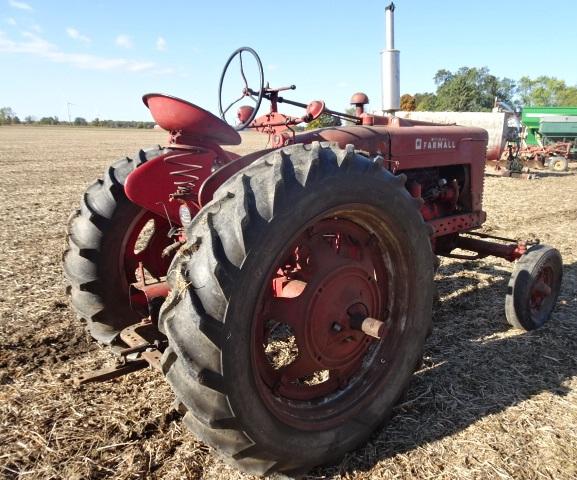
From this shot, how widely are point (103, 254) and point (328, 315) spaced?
139cm

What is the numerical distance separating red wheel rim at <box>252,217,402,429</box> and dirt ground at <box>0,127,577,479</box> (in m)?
0.30

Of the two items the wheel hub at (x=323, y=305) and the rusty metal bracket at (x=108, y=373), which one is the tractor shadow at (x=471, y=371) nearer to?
the wheel hub at (x=323, y=305)

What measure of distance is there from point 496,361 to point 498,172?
1262 cm

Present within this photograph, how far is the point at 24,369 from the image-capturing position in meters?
2.99

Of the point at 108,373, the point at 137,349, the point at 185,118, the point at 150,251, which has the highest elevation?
the point at 185,118

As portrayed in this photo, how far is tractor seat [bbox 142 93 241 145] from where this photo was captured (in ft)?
7.54

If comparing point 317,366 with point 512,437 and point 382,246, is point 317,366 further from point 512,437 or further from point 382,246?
point 512,437

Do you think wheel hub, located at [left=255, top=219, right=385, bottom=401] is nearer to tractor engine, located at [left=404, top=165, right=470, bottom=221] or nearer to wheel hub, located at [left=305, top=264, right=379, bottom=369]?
wheel hub, located at [left=305, top=264, right=379, bottom=369]

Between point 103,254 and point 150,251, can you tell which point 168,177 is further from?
point 150,251

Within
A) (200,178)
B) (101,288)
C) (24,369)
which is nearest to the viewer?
(200,178)

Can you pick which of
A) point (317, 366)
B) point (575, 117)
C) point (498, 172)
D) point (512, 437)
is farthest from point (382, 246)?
point (575, 117)

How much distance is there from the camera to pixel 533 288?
3547 mm

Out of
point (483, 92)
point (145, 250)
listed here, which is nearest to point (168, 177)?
point (145, 250)

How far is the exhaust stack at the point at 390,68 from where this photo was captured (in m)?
4.72
